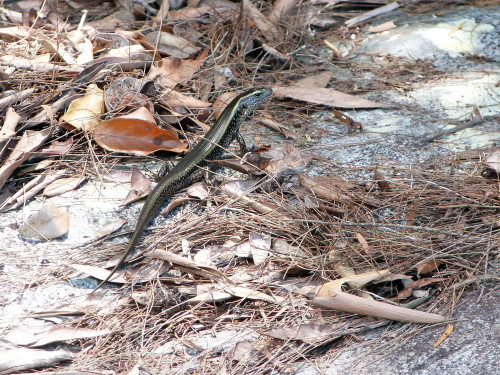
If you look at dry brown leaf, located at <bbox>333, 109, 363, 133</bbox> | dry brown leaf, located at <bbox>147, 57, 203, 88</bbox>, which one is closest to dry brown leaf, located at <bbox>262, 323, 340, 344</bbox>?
dry brown leaf, located at <bbox>333, 109, 363, 133</bbox>

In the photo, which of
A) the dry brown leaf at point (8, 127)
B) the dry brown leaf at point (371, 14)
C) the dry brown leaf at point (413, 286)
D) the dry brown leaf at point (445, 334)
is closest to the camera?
the dry brown leaf at point (445, 334)

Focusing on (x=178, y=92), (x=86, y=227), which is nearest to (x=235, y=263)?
(x=86, y=227)

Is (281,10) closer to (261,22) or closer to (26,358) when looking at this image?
(261,22)

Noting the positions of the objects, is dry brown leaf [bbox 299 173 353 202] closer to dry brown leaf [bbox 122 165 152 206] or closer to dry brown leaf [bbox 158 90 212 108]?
dry brown leaf [bbox 122 165 152 206]

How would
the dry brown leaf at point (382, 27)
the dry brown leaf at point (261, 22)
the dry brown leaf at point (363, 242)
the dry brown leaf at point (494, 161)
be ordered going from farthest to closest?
the dry brown leaf at point (382, 27), the dry brown leaf at point (261, 22), the dry brown leaf at point (494, 161), the dry brown leaf at point (363, 242)

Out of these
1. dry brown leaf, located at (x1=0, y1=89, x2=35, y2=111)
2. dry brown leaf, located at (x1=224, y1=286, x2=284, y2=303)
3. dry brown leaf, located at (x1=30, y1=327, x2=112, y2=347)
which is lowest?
dry brown leaf, located at (x1=30, y1=327, x2=112, y2=347)

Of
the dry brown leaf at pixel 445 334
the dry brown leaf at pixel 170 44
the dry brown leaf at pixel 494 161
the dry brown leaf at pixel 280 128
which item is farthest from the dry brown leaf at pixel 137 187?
the dry brown leaf at pixel 494 161

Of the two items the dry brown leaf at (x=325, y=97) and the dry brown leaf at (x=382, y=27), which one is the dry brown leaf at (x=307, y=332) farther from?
the dry brown leaf at (x=382, y=27)
